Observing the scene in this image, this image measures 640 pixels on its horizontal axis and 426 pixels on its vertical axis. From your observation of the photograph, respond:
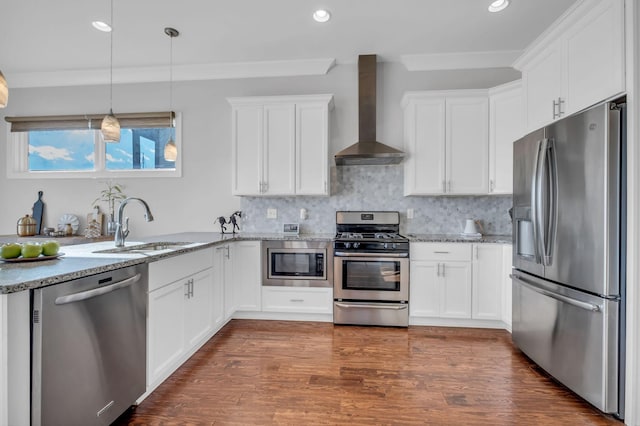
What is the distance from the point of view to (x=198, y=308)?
2.44 m

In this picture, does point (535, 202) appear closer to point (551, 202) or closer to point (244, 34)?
point (551, 202)

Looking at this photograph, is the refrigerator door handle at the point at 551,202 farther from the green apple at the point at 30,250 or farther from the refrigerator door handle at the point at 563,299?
the green apple at the point at 30,250

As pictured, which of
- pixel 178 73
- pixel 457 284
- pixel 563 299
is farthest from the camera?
pixel 178 73

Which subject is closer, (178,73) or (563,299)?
(563,299)

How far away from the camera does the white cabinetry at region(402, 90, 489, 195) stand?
325cm

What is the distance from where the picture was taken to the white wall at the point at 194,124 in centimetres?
372

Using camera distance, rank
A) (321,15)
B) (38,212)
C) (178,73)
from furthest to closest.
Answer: (38,212), (178,73), (321,15)

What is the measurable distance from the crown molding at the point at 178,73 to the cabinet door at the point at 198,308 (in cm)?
250

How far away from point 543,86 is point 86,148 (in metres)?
5.09

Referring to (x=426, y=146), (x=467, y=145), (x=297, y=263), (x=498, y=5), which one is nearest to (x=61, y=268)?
(x=297, y=263)

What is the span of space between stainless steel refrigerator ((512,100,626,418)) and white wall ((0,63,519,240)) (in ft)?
5.65

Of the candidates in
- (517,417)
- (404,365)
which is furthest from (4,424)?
(517,417)

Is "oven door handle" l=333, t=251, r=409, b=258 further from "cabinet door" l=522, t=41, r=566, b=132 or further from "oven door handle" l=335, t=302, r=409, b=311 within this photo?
"cabinet door" l=522, t=41, r=566, b=132

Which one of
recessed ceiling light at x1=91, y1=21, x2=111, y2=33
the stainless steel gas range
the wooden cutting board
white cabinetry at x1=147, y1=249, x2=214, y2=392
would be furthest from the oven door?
the wooden cutting board
